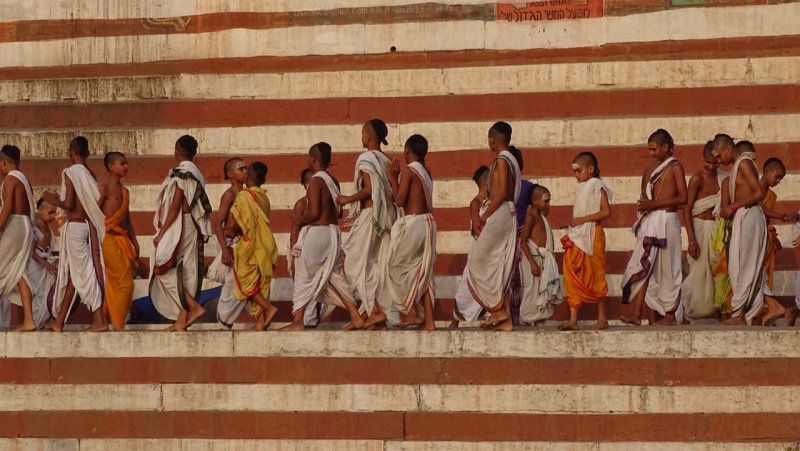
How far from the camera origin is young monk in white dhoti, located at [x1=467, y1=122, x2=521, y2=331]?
43.4 ft

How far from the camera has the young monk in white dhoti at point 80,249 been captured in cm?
1412

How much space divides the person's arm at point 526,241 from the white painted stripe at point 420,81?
11.2ft

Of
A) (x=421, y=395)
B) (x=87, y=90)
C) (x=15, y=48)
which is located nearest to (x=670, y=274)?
(x=421, y=395)

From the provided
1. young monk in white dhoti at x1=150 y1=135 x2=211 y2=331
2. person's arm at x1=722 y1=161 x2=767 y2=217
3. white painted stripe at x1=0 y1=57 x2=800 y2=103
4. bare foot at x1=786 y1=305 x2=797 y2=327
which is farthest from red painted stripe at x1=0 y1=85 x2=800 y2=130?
young monk in white dhoti at x1=150 y1=135 x2=211 y2=331

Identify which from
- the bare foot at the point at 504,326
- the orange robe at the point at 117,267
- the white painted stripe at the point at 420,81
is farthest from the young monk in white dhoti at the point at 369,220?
the white painted stripe at the point at 420,81

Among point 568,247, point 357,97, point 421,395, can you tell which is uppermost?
point 357,97

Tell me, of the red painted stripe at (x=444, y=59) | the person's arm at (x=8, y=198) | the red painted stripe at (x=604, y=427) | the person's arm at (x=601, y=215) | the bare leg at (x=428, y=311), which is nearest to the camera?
the red painted stripe at (x=604, y=427)

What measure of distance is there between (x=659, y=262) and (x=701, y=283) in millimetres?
406

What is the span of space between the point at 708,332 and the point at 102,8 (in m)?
8.70

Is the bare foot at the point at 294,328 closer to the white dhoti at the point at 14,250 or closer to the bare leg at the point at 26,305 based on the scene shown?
the bare leg at the point at 26,305

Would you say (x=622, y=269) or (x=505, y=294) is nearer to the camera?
(x=505, y=294)

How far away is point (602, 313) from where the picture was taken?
43.5 ft

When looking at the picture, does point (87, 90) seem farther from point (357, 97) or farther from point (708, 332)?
point (708, 332)

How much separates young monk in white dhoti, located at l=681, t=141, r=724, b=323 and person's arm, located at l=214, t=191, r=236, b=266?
11.1ft
